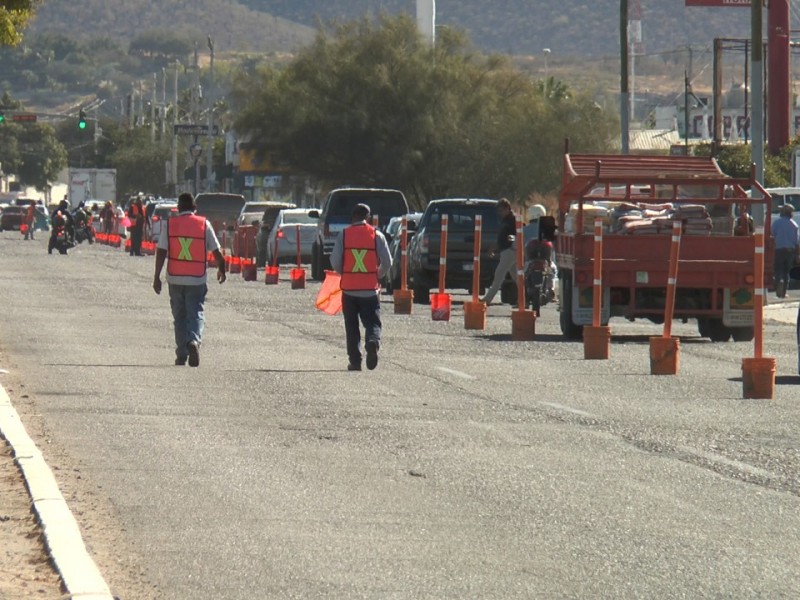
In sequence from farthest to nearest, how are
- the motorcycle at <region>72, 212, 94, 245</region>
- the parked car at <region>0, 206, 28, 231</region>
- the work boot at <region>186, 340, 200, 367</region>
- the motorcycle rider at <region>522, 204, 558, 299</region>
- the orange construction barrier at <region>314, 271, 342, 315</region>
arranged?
the parked car at <region>0, 206, 28, 231</region>, the motorcycle at <region>72, 212, 94, 245</region>, the motorcycle rider at <region>522, 204, 558, 299</region>, the orange construction barrier at <region>314, 271, 342, 315</region>, the work boot at <region>186, 340, 200, 367</region>

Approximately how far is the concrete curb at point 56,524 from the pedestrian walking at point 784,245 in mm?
25743

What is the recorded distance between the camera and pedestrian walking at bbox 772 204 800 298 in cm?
3647

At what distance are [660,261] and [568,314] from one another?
159 centimetres

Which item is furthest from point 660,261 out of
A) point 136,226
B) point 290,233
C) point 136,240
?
point 136,240

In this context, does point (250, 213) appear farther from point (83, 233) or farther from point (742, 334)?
point (742, 334)

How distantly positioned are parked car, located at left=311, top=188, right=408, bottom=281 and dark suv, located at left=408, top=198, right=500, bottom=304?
7.87 m

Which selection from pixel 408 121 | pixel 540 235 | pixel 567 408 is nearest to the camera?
pixel 567 408

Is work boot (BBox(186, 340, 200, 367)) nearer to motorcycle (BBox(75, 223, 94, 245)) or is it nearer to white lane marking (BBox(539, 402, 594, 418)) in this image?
white lane marking (BBox(539, 402, 594, 418))

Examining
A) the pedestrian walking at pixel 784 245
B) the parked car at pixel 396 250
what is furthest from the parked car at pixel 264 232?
the pedestrian walking at pixel 784 245

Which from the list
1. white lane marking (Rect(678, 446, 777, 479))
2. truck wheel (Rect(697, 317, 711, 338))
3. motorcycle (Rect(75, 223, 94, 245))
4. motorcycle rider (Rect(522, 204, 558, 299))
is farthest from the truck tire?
motorcycle (Rect(75, 223, 94, 245))

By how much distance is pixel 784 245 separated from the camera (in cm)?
3662

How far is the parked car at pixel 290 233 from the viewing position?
4844 centimetres

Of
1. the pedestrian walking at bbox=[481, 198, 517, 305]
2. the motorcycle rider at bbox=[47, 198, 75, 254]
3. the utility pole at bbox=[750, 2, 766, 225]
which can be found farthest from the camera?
the motorcycle rider at bbox=[47, 198, 75, 254]

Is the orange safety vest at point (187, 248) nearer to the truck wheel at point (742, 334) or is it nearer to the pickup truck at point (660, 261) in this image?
the pickup truck at point (660, 261)
